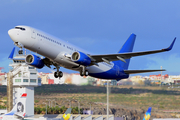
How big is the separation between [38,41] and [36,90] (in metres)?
52.6

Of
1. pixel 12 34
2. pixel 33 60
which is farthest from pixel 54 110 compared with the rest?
pixel 12 34

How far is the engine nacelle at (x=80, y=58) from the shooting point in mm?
35719

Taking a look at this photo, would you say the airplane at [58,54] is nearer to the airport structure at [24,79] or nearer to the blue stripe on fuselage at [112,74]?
the blue stripe on fuselage at [112,74]

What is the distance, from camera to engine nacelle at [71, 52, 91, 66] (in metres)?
35.7

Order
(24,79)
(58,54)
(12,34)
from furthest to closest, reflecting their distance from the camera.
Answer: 1. (24,79)
2. (58,54)
3. (12,34)

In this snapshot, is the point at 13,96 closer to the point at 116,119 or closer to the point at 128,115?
the point at 116,119

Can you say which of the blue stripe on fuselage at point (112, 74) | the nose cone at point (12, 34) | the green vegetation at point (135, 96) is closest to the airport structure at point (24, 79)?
the green vegetation at point (135, 96)

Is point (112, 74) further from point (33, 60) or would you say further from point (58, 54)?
point (33, 60)

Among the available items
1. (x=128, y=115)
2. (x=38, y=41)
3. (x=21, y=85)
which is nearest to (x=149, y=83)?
(x=128, y=115)

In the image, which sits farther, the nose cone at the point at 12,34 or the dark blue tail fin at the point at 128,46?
the dark blue tail fin at the point at 128,46

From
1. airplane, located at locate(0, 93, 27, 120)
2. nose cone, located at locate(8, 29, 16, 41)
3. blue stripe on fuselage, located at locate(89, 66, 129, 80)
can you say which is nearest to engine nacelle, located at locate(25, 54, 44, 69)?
nose cone, located at locate(8, 29, 16, 41)

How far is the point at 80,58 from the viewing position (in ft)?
117

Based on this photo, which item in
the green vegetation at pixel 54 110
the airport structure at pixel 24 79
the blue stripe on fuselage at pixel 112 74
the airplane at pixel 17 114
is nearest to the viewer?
the blue stripe on fuselage at pixel 112 74

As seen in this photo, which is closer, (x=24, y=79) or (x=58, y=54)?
(x=58, y=54)
